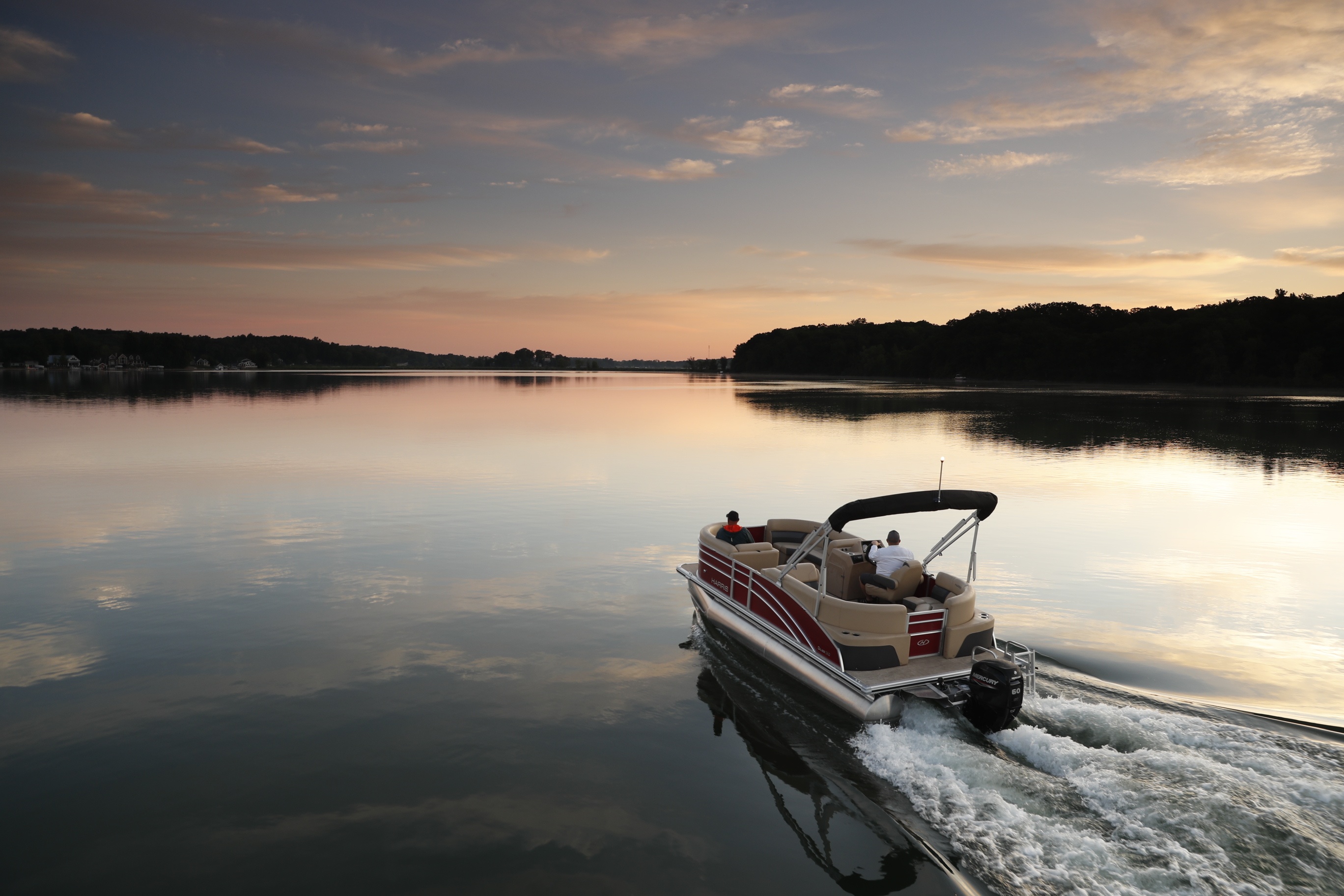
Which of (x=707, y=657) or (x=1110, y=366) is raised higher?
(x=1110, y=366)

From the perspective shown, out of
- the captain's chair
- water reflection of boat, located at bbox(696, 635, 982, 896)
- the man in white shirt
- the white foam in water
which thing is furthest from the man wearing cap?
the white foam in water

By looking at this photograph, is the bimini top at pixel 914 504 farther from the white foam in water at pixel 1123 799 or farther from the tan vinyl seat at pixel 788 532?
the tan vinyl seat at pixel 788 532

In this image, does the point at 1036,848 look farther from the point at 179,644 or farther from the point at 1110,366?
the point at 1110,366

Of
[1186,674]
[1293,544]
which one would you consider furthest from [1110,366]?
[1186,674]

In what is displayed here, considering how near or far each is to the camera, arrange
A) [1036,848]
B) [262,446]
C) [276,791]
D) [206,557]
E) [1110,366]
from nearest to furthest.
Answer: [1036,848]
[276,791]
[206,557]
[262,446]
[1110,366]

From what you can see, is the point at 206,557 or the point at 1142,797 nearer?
the point at 1142,797

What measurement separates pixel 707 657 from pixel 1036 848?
630 centimetres

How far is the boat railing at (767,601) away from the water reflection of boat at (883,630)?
20 mm

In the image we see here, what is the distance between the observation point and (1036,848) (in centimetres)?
724

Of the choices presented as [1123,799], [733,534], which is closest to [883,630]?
[1123,799]

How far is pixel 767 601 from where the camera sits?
40.4 ft

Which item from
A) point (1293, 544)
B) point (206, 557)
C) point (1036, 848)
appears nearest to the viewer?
point (1036, 848)

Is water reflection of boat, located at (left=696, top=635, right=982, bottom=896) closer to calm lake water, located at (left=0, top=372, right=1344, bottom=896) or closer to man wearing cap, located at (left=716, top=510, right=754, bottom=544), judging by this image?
calm lake water, located at (left=0, top=372, right=1344, bottom=896)

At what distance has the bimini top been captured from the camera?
10531 mm
